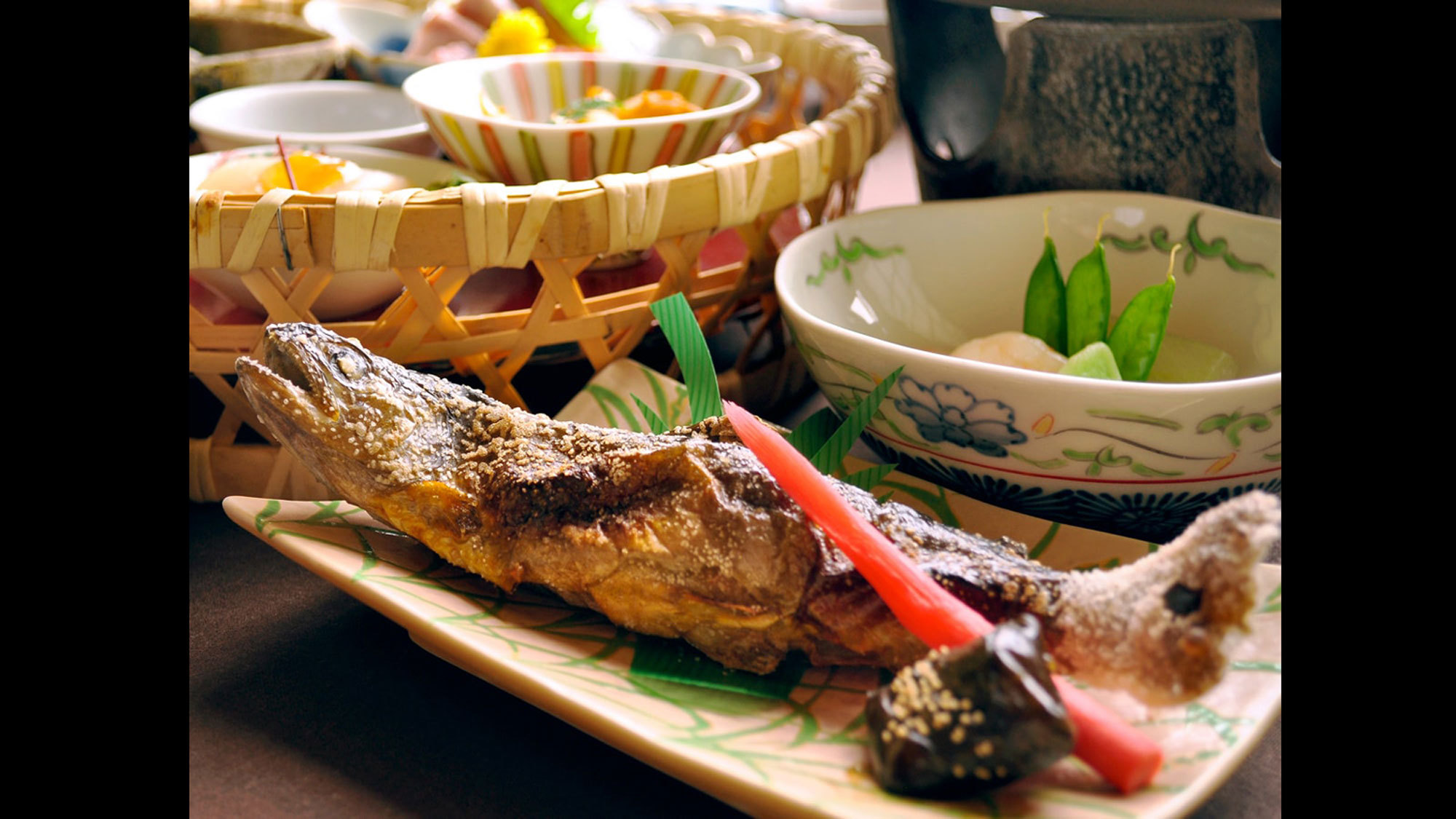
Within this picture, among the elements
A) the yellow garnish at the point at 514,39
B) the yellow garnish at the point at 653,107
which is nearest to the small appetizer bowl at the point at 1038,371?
the yellow garnish at the point at 653,107

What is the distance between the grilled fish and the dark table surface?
97 millimetres

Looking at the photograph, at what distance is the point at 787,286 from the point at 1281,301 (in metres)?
0.49

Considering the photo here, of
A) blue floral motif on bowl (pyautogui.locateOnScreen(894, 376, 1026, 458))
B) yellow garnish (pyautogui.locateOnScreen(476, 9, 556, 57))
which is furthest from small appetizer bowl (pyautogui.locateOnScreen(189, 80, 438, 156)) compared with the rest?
blue floral motif on bowl (pyautogui.locateOnScreen(894, 376, 1026, 458))

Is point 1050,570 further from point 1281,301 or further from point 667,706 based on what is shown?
point 1281,301

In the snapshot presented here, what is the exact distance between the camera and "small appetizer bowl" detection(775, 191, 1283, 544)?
0.78 metres

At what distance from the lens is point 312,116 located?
1.54m

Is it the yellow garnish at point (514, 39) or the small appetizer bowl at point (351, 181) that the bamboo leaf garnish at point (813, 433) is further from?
the yellow garnish at point (514, 39)

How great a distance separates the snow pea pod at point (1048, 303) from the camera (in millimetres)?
1063

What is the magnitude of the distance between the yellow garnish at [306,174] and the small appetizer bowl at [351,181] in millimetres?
28

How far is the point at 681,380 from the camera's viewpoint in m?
1.10

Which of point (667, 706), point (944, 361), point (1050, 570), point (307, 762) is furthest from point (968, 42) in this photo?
point (307, 762)

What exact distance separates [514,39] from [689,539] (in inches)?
48.2

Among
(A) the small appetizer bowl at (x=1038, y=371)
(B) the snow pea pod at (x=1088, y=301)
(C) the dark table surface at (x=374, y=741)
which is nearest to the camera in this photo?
(C) the dark table surface at (x=374, y=741)

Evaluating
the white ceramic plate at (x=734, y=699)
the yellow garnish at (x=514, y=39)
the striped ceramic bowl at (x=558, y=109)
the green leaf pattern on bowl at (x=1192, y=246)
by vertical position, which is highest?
the yellow garnish at (x=514, y=39)
